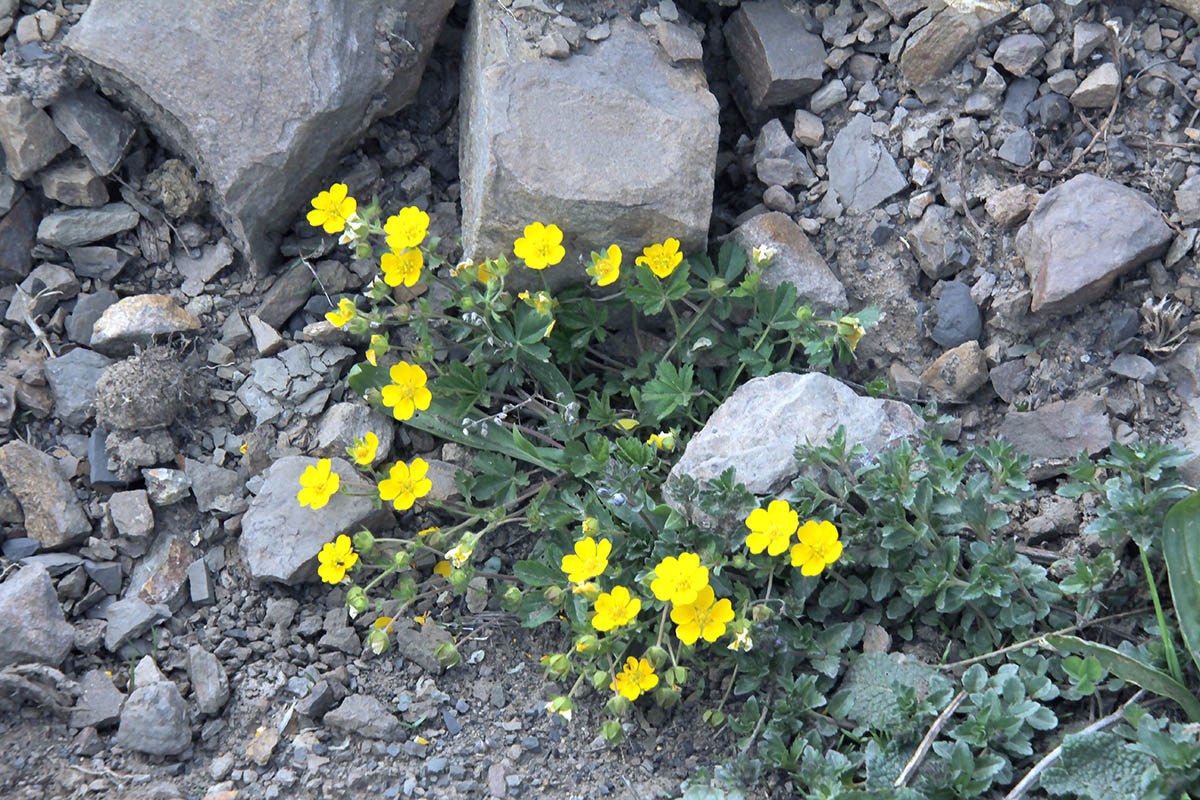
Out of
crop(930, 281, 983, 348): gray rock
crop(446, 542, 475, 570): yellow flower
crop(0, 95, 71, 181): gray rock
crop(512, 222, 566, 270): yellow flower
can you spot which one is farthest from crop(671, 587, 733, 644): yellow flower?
crop(0, 95, 71, 181): gray rock

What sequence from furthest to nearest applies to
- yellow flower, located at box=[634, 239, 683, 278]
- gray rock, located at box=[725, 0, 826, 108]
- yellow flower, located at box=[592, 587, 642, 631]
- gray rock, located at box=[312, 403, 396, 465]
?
gray rock, located at box=[725, 0, 826, 108] → gray rock, located at box=[312, 403, 396, 465] → yellow flower, located at box=[634, 239, 683, 278] → yellow flower, located at box=[592, 587, 642, 631]

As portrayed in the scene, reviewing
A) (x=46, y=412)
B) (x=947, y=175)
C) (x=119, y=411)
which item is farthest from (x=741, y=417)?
(x=46, y=412)

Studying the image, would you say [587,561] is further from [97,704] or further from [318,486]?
[97,704]

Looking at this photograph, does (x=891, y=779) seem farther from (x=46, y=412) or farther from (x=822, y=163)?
(x=46, y=412)

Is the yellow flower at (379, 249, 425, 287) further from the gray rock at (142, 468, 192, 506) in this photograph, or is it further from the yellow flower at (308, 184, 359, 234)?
the gray rock at (142, 468, 192, 506)

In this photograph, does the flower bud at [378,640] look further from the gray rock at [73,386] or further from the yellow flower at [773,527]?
the gray rock at [73,386]

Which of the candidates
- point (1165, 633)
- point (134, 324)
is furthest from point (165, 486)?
point (1165, 633)

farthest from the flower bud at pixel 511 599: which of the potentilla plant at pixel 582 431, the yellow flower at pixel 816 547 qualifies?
the yellow flower at pixel 816 547
